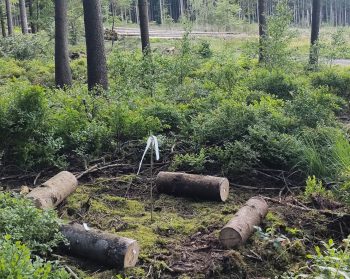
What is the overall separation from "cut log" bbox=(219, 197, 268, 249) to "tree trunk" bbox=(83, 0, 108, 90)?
21.6 ft

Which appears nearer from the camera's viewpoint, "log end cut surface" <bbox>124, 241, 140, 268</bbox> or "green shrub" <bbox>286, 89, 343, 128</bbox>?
"log end cut surface" <bbox>124, 241, 140, 268</bbox>

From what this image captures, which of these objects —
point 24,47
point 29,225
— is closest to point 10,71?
point 24,47

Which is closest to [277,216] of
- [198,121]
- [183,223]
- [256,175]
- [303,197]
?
[303,197]

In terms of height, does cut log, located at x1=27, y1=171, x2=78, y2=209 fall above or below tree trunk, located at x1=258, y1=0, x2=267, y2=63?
below

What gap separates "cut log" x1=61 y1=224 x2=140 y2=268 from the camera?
4.23 metres

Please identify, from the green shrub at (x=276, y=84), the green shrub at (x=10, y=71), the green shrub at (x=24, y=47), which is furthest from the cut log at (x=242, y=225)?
the green shrub at (x=24, y=47)

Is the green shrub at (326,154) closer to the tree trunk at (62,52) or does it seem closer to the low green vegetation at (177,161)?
the low green vegetation at (177,161)

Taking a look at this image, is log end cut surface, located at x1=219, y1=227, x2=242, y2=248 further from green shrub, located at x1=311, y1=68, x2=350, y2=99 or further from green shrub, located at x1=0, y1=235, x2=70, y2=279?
green shrub, located at x1=311, y1=68, x2=350, y2=99

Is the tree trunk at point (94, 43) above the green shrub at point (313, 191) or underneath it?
above

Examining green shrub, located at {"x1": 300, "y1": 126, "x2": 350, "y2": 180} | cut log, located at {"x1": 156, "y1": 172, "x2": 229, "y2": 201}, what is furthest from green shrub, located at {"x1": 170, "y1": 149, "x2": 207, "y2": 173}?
green shrub, located at {"x1": 300, "y1": 126, "x2": 350, "y2": 180}

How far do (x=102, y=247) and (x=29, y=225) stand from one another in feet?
2.31

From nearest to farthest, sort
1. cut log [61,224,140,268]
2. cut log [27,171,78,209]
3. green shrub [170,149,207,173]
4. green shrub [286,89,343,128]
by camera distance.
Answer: cut log [61,224,140,268] < cut log [27,171,78,209] < green shrub [170,149,207,173] < green shrub [286,89,343,128]

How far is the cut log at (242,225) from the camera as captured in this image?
4.57 m

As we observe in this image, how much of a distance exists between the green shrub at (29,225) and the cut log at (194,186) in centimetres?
199
